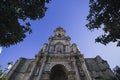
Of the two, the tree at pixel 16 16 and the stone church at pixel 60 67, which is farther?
the stone church at pixel 60 67

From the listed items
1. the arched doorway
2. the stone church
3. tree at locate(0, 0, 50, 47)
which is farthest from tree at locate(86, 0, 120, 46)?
the arched doorway


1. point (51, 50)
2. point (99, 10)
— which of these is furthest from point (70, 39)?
point (99, 10)

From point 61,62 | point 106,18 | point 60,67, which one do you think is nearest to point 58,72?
point 60,67

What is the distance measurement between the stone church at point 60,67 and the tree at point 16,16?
1375 cm

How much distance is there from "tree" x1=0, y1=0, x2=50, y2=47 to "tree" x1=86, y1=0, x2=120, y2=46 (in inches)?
164

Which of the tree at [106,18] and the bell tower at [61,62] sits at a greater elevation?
the bell tower at [61,62]

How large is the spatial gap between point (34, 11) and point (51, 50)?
2315 cm

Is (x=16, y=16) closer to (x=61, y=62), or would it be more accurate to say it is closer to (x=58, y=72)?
(x=61, y=62)

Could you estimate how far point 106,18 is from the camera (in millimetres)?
12492

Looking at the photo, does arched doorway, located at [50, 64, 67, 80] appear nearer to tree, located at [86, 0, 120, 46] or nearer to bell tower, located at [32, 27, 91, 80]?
bell tower, located at [32, 27, 91, 80]

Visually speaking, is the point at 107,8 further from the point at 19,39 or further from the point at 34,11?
the point at 19,39

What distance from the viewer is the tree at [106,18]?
460 inches

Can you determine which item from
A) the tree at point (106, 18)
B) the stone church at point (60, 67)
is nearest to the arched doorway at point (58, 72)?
the stone church at point (60, 67)

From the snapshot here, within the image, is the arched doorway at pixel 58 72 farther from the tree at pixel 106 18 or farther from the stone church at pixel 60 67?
the tree at pixel 106 18
